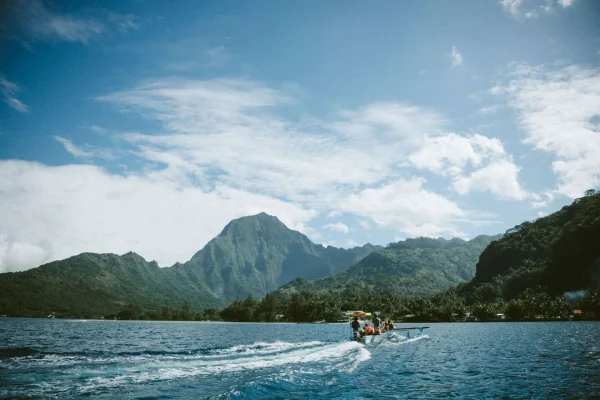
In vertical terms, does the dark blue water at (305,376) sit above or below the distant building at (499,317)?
above

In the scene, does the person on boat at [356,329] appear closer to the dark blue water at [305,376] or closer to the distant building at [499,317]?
the dark blue water at [305,376]

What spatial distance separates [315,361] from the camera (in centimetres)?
3909

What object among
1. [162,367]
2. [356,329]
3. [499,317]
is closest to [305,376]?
[162,367]

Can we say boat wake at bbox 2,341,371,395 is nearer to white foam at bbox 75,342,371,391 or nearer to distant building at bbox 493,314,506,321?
white foam at bbox 75,342,371,391

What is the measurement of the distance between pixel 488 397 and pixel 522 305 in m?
159

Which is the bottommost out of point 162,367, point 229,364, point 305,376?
point 305,376

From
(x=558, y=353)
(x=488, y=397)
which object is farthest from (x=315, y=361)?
(x=558, y=353)

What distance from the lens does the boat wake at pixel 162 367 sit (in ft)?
85.6

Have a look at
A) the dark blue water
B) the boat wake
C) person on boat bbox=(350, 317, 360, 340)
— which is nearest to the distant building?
person on boat bbox=(350, 317, 360, 340)

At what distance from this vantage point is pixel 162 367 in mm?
32750

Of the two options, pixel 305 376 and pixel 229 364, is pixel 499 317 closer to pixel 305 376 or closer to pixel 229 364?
pixel 229 364

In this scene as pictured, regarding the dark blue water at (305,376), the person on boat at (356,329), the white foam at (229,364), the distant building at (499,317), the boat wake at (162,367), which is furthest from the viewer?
the distant building at (499,317)

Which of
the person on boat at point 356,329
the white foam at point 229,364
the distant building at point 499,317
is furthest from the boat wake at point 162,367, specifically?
the distant building at point 499,317

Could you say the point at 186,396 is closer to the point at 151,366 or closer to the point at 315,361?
the point at 151,366
